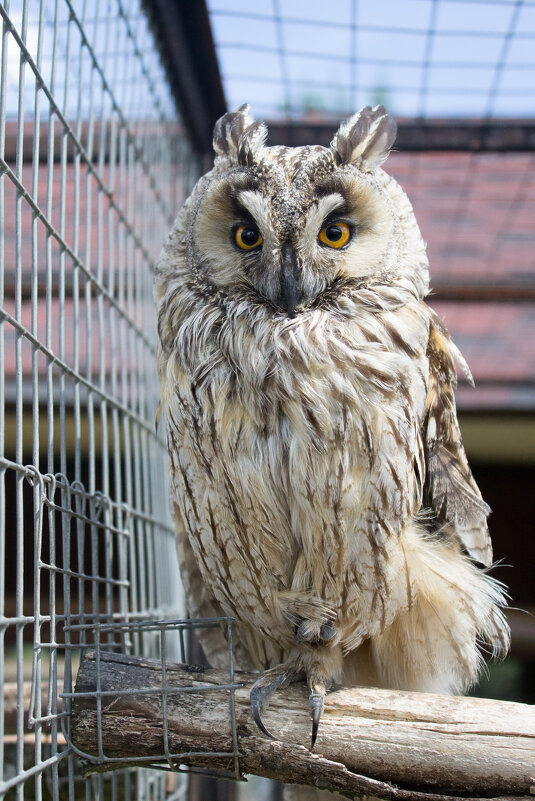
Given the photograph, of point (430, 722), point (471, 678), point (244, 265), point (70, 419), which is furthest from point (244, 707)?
point (70, 419)

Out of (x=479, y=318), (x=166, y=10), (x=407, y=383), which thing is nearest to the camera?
(x=407, y=383)

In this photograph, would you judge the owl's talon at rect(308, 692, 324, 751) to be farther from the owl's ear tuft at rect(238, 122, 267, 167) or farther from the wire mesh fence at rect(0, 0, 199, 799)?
the owl's ear tuft at rect(238, 122, 267, 167)

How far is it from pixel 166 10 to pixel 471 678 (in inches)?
82.1

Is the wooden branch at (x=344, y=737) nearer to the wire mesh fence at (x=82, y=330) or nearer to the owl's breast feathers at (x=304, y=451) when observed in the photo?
the wire mesh fence at (x=82, y=330)

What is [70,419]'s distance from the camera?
8.71 feet

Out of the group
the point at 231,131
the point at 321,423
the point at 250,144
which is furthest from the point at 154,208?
the point at 321,423

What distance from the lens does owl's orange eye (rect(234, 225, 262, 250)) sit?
1.69 metres

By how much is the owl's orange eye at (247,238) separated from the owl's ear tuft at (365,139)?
0.88ft

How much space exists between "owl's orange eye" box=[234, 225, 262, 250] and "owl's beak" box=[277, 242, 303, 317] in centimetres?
10

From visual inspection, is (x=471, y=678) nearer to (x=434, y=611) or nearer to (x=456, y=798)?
(x=434, y=611)

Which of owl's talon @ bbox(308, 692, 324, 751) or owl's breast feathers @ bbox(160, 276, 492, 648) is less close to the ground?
owl's breast feathers @ bbox(160, 276, 492, 648)

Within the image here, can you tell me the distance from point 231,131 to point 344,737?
1.40 meters

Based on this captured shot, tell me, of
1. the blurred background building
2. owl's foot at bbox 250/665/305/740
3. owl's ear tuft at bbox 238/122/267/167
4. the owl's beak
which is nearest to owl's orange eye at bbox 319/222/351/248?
the owl's beak

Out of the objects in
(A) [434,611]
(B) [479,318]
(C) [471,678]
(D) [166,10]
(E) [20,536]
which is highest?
(D) [166,10]
